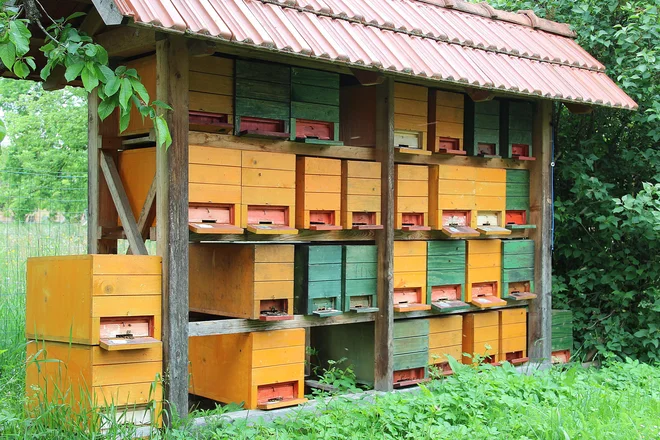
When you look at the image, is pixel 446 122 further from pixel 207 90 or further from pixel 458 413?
pixel 458 413

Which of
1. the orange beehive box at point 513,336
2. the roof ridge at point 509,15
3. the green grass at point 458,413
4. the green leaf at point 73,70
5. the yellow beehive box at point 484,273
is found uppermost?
the roof ridge at point 509,15

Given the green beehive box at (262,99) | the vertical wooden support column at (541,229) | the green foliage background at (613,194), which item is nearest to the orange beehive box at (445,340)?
the vertical wooden support column at (541,229)

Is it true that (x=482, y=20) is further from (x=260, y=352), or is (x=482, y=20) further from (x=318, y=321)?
(x=260, y=352)

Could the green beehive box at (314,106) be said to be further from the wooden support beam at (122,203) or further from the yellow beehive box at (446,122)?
the wooden support beam at (122,203)

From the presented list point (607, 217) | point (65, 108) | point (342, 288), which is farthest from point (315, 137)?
point (65, 108)

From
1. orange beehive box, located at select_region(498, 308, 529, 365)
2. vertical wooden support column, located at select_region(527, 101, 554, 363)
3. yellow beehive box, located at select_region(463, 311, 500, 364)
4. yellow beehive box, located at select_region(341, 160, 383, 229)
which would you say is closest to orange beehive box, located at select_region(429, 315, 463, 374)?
yellow beehive box, located at select_region(463, 311, 500, 364)

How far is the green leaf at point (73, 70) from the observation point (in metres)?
5.00

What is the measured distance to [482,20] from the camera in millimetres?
9211

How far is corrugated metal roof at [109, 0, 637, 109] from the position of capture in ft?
19.2

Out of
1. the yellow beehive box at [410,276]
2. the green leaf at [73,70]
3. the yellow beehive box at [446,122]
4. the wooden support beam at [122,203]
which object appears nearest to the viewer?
the green leaf at [73,70]

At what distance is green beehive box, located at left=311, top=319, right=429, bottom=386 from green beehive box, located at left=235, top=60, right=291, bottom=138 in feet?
7.64

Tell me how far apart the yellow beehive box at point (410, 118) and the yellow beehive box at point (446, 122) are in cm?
13

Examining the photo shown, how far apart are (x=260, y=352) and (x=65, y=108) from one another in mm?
15504

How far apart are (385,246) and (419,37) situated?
2.10 m
